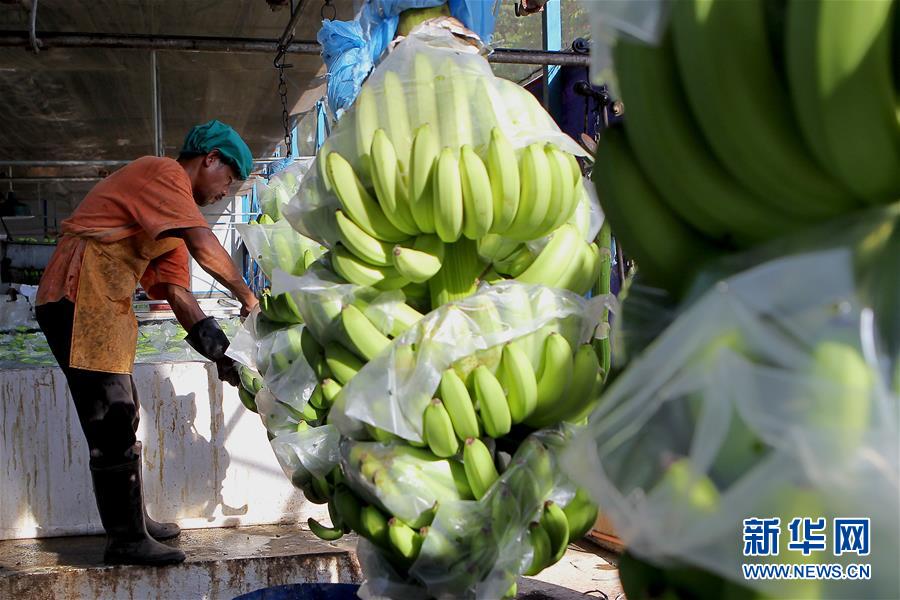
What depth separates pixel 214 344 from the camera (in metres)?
3.27

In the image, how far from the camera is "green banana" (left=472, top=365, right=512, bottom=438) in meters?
1.45

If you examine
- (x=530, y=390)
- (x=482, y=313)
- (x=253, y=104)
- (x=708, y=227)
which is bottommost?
(x=253, y=104)

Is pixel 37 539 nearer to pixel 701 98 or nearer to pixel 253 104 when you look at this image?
pixel 701 98

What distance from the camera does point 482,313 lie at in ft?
4.91

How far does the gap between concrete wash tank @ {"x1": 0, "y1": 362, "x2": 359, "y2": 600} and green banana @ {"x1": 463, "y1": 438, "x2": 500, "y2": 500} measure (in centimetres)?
257

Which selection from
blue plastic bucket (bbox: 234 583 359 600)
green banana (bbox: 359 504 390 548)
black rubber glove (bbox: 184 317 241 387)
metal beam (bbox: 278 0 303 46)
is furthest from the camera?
metal beam (bbox: 278 0 303 46)

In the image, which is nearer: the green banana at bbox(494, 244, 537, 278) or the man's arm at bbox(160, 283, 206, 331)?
the green banana at bbox(494, 244, 537, 278)

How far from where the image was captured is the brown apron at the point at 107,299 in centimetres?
340

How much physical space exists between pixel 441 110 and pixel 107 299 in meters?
2.31

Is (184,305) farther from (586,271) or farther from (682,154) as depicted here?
(682,154)

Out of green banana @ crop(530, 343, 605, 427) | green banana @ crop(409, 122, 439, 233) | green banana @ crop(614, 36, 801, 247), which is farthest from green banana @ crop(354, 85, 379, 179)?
green banana @ crop(614, 36, 801, 247)

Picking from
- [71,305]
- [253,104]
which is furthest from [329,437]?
[253,104]

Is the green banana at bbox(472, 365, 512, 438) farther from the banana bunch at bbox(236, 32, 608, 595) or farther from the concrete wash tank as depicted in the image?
the concrete wash tank

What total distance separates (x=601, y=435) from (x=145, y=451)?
398 centimetres
